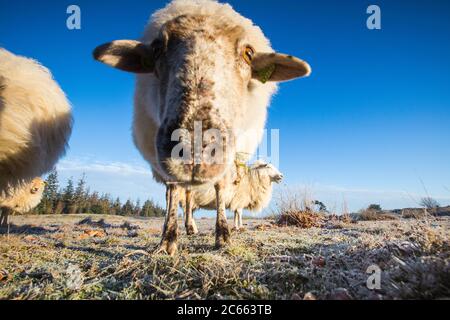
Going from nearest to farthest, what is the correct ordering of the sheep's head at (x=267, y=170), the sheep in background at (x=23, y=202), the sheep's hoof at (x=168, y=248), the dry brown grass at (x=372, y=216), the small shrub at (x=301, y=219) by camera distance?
the sheep's hoof at (x=168, y=248)
the small shrub at (x=301, y=219)
the sheep in background at (x=23, y=202)
the dry brown grass at (x=372, y=216)
the sheep's head at (x=267, y=170)

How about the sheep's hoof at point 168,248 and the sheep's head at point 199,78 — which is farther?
the sheep's hoof at point 168,248

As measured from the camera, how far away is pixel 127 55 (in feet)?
13.6

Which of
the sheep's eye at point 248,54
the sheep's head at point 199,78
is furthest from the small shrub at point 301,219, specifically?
the sheep's eye at point 248,54

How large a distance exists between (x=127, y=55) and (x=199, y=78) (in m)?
1.77

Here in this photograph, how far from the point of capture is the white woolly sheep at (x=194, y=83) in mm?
2744

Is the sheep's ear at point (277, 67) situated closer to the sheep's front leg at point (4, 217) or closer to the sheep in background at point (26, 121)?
the sheep in background at point (26, 121)

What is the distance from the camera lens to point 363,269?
2.17 meters

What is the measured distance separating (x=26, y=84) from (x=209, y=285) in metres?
5.48

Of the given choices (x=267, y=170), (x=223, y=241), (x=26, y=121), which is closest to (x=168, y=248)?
(x=223, y=241)

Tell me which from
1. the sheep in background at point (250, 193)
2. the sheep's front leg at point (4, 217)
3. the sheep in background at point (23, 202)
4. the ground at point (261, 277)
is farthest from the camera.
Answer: the sheep's front leg at point (4, 217)

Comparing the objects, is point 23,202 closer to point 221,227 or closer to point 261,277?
point 221,227

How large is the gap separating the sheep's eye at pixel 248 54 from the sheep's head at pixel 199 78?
14 millimetres

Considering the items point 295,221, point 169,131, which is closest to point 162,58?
point 169,131
